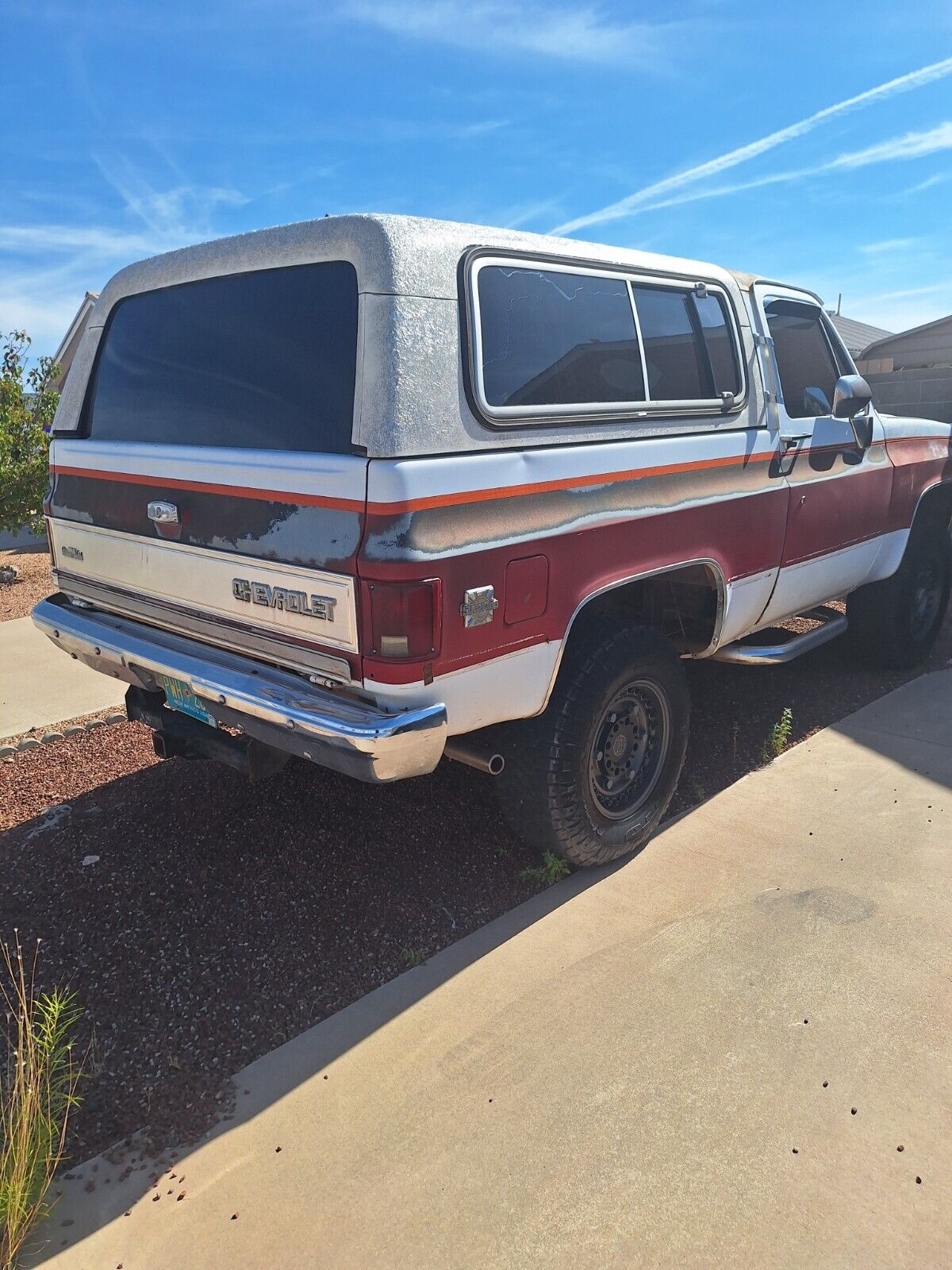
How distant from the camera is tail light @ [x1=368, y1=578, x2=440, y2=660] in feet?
8.36

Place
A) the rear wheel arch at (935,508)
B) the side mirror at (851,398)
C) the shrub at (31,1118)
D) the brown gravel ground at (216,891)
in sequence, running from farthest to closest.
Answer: the rear wheel arch at (935,508) < the side mirror at (851,398) < the brown gravel ground at (216,891) < the shrub at (31,1118)

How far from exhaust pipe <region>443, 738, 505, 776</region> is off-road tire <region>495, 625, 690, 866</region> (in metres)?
0.12

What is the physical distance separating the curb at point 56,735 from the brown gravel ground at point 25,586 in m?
2.44

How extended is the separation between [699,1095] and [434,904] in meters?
1.19

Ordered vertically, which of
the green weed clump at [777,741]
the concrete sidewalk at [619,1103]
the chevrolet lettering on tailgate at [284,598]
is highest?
the chevrolet lettering on tailgate at [284,598]

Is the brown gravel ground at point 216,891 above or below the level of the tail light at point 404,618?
below

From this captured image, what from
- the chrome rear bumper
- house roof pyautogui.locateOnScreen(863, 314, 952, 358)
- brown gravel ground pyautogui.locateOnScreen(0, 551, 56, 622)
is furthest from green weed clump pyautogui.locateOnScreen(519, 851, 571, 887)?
house roof pyautogui.locateOnScreen(863, 314, 952, 358)

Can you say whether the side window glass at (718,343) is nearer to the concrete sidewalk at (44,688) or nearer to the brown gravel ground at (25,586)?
the concrete sidewalk at (44,688)

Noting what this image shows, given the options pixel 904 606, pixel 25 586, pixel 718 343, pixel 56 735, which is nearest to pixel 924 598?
pixel 904 606

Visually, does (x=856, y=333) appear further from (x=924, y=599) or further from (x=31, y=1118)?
(x=31, y=1118)

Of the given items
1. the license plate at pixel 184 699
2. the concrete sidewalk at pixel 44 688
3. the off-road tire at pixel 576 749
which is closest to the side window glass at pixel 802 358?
the off-road tire at pixel 576 749

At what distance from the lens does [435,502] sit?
102 inches

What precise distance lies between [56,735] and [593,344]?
3.44m

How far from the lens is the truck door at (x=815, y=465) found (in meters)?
4.28
